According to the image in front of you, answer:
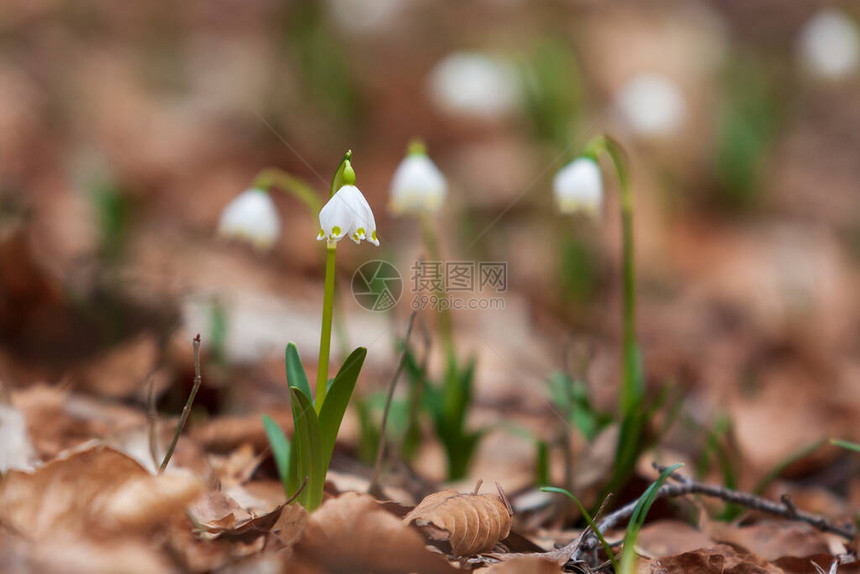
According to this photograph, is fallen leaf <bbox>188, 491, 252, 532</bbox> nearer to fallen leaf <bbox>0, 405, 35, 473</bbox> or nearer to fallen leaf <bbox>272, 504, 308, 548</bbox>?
fallen leaf <bbox>272, 504, 308, 548</bbox>

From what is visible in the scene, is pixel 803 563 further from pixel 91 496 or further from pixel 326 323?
pixel 91 496

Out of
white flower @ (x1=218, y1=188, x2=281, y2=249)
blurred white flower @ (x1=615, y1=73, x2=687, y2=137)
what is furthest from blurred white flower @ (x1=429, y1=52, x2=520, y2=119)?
white flower @ (x1=218, y1=188, x2=281, y2=249)

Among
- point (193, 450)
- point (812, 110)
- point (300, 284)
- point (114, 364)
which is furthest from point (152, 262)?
point (812, 110)

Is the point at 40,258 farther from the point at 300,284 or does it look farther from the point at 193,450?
the point at 300,284

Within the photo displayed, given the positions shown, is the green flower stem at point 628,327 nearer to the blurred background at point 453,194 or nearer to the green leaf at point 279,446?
the blurred background at point 453,194

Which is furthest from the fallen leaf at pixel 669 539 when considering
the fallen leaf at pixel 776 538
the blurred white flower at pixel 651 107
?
the blurred white flower at pixel 651 107

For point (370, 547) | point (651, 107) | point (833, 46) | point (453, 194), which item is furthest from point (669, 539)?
point (833, 46)
